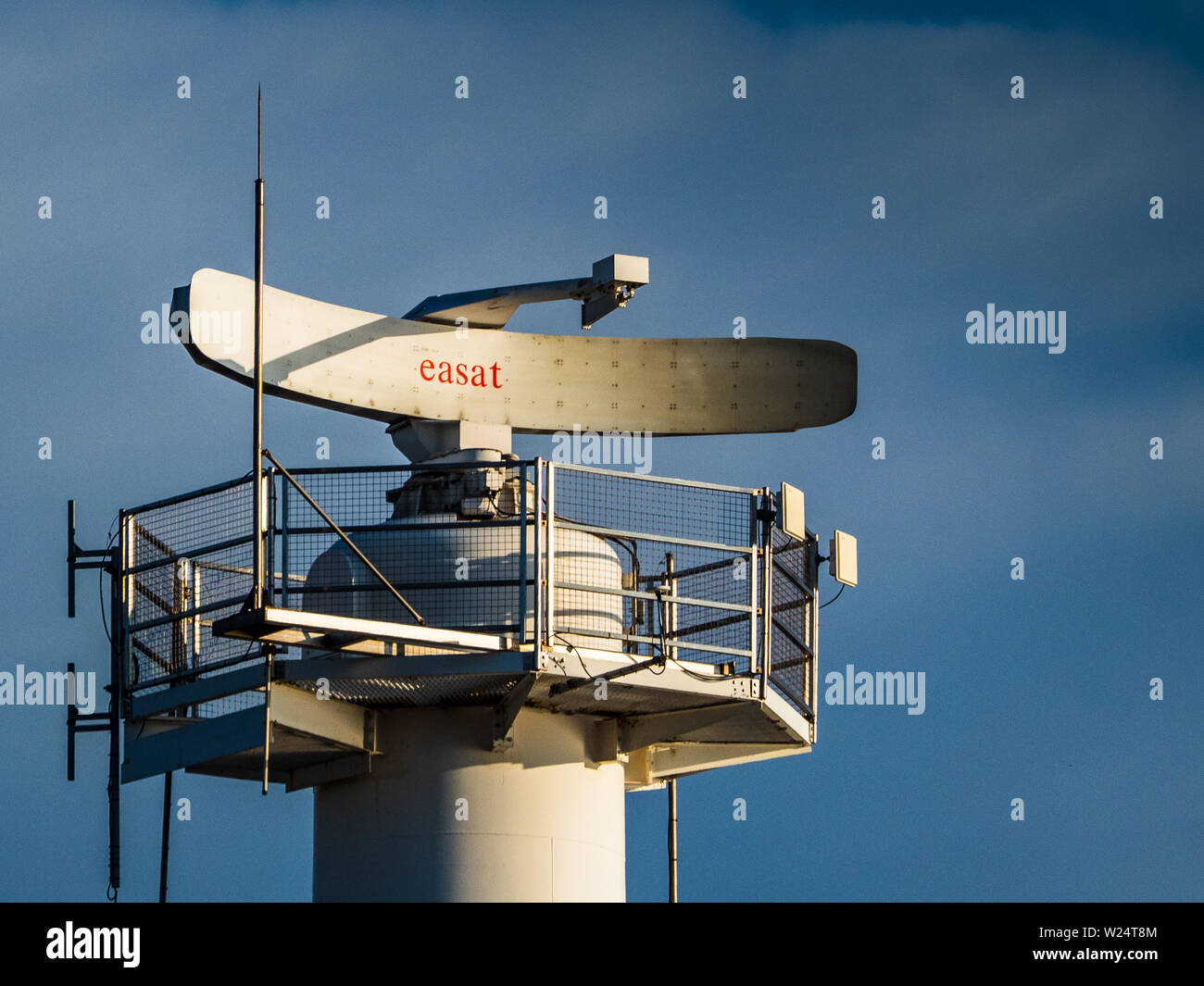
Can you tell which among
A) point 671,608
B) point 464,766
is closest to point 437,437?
point 671,608

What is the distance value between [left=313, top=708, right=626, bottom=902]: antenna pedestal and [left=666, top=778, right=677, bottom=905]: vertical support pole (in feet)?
6.20

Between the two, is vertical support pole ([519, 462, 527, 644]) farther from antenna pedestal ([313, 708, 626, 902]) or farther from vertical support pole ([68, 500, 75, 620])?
vertical support pole ([68, 500, 75, 620])

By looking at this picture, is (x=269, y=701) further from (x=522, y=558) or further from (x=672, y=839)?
(x=672, y=839)

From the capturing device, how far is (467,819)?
2942cm

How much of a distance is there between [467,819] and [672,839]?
3.90 metres

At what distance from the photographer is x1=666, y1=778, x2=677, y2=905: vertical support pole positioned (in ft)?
105

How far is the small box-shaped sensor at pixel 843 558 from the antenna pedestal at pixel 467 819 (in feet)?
11.3

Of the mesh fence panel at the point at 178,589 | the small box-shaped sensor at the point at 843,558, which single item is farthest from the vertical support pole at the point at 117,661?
the small box-shaped sensor at the point at 843,558

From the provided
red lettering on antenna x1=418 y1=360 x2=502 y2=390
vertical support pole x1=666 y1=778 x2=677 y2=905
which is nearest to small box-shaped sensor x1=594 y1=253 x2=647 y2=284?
red lettering on antenna x1=418 y1=360 x2=502 y2=390

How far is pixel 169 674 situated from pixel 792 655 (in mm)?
6927

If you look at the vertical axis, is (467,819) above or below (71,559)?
below

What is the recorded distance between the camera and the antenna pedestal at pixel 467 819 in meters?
29.3

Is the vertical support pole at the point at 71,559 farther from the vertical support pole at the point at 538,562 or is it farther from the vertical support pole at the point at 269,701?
the vertical support pole at the point at 538,562
